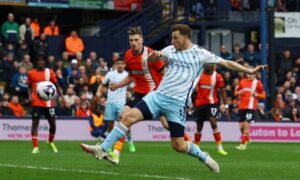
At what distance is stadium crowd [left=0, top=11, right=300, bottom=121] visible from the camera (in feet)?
107

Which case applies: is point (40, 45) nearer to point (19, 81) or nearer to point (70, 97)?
point (19, 81)

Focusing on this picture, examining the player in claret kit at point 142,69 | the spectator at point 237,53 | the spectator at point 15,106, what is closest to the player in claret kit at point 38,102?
the player in claret kit at point 142,69

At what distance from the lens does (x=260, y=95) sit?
26812 millimetres

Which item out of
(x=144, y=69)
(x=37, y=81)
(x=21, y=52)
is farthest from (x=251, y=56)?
(x=144, y=69)

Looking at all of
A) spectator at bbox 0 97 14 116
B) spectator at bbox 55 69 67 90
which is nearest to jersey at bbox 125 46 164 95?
spectator at bbox 0 97 14 116

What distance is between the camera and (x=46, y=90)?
21.3 m

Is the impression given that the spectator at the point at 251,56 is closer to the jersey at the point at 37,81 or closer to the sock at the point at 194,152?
the jersey at the point at 37,81

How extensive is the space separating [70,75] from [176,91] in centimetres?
1967

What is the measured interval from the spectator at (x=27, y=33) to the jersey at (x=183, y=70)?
2046cm

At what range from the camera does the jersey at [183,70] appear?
49.1 feet

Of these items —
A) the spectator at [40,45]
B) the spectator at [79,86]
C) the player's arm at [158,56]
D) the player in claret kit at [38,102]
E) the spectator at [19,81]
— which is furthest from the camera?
the spectator at [40,45]

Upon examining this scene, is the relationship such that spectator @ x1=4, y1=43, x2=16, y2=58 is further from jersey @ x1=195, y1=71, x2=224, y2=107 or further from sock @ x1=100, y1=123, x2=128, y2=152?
sock @ x1=100, y1=123, x2=128, y2=152

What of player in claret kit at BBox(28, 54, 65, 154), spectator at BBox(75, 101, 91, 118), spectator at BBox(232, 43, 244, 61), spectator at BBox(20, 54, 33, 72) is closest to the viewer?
player in claret kit at BBox(28, 54, 65, 154)

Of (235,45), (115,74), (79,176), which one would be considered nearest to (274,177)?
(79,176)
